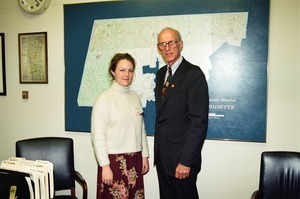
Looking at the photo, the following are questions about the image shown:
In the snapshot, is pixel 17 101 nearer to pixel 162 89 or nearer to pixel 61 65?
pixel 61 65

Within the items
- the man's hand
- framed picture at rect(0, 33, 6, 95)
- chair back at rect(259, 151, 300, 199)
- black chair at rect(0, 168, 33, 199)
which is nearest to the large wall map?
chair back at rect(259, 151, 300, 199)

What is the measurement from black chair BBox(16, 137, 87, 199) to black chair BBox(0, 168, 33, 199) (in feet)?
3.49

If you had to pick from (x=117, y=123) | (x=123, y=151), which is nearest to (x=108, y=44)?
(x=117, y=123)

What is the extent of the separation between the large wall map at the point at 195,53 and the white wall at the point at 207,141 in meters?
0.10

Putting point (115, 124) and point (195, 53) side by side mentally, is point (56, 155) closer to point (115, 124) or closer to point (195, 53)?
point (115, 124)

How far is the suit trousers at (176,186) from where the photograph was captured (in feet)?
5.97

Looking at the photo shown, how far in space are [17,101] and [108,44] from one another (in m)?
1.24

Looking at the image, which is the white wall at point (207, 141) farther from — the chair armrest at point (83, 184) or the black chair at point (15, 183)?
the black chair at point (15, 183)

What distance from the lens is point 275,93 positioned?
2.15 meters

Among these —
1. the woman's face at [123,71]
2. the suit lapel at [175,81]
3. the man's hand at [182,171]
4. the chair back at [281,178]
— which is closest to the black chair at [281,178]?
the chair back at [281,178]

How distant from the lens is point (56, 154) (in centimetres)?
230

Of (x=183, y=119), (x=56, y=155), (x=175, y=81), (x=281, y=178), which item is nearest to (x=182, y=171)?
(x=183, y=119)

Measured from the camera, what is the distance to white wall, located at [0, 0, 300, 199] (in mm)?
2119

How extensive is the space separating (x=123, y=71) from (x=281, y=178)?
1.43 metres
